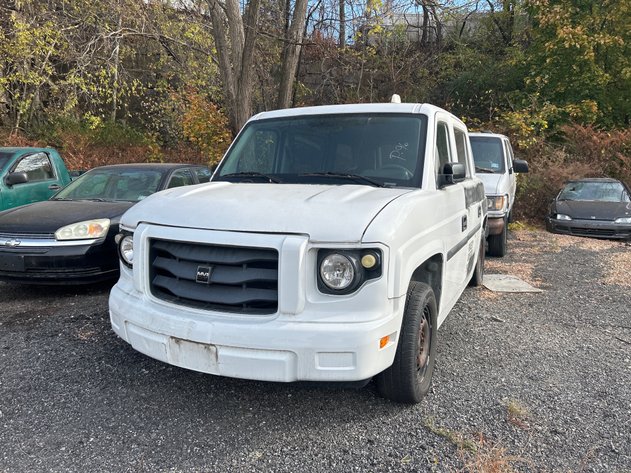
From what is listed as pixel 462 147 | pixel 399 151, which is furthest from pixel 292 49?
pixel 399 151

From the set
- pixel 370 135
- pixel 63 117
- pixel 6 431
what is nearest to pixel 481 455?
pixel 370 135

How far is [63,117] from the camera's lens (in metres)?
16.0

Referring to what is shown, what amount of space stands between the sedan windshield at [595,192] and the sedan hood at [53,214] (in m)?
10.2

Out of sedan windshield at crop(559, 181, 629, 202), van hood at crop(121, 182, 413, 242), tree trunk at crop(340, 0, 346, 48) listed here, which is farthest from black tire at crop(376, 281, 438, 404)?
tree trunk at crop(340, 0, 346, 48)

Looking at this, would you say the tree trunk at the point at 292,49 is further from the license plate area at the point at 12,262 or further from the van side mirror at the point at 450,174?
the van side mirror at the point at 450,174

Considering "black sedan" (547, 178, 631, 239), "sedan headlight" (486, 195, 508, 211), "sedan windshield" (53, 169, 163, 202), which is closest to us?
"sedan windshield" (53, 169, 163, 202)

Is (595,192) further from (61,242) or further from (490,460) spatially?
(61,242)

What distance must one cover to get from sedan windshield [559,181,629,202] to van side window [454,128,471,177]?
7.56 m

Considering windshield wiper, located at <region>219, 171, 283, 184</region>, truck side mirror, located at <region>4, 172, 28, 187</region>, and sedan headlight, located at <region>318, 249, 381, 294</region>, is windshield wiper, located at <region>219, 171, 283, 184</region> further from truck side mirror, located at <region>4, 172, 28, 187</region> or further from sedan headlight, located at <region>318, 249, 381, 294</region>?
truck side mirror, located at <region>4, 172, 28, 187</region>

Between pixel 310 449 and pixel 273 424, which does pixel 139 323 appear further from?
pixel 310 449

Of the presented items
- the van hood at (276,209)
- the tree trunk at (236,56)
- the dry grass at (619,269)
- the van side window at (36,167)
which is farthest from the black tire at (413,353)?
the tree trunk at (236,56)

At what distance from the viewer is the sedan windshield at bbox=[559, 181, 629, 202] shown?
1108cm

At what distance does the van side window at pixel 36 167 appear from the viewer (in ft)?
26.4

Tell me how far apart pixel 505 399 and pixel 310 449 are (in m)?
1.45
